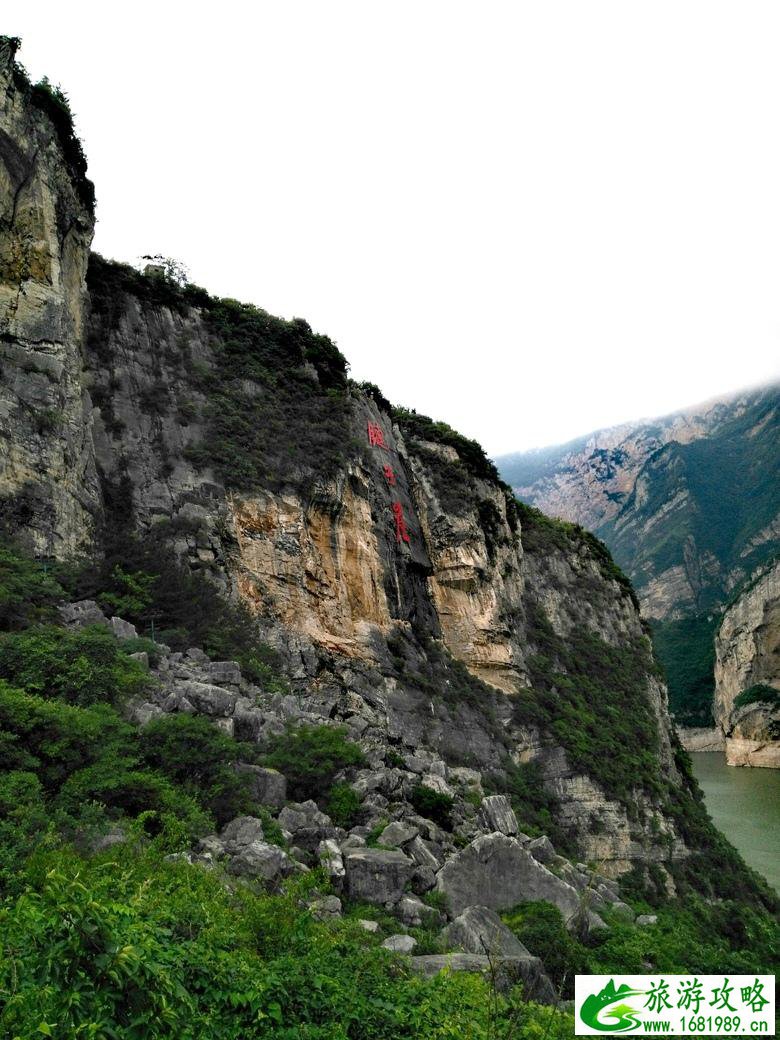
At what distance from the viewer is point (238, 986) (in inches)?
170

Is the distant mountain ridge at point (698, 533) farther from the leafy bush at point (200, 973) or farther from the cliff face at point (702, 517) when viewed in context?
the leafy bush at point (200, 973)

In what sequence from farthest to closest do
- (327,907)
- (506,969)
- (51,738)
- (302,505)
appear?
(302,505) → (51,738) → (327,907) → (506,969)

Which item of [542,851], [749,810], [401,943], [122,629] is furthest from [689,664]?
[401,943]

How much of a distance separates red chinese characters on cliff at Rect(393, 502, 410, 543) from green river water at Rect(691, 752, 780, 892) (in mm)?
26496

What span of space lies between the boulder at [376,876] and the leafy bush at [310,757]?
262cm

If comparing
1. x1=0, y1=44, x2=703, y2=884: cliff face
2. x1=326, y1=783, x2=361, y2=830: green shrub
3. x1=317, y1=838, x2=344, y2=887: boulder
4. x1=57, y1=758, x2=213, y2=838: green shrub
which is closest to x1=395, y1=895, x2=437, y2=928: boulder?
x1=317, y1=838, x2=344, y2=887: boulder

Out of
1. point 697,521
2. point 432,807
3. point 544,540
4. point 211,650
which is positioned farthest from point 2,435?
point 697,521

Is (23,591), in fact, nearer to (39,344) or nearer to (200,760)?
(200,760)

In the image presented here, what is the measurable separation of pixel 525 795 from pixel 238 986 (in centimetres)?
2338

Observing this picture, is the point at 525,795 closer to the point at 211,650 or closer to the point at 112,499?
the point at 211,650

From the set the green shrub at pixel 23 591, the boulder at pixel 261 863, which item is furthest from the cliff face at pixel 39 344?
the boulder at pixel 261 863

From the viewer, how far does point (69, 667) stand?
10.6m

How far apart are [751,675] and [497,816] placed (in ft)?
259

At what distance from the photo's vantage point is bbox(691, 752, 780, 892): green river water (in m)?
37.6
